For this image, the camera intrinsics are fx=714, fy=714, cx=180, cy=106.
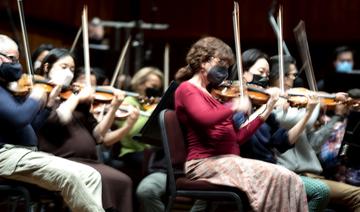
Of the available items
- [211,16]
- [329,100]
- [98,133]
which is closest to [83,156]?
[98,133]

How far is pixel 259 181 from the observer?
3109 mm

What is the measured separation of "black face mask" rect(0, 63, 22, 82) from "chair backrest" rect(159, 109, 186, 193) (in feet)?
2.17

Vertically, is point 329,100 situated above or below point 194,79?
below

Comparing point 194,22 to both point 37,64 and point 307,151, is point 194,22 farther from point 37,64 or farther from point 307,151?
point 307,151

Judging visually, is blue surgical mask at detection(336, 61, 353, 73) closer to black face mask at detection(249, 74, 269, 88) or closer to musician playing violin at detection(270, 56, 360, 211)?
musician playing violin at detection(270, 56, 360, 211)

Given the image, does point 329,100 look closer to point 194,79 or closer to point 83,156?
point 194,79

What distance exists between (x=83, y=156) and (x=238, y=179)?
0.86 meters

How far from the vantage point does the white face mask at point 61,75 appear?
3.61 metres

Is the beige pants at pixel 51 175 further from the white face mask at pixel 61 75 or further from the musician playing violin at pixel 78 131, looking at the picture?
the white face mask at pixel 61 75

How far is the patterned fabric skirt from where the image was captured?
3.09 metres

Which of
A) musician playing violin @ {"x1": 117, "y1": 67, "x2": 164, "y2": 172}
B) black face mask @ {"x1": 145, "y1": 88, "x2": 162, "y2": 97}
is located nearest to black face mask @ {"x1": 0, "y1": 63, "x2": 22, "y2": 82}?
musician playing violin @ {"x1": 117, "y1": 67, "x2": 164, "y2": 172}

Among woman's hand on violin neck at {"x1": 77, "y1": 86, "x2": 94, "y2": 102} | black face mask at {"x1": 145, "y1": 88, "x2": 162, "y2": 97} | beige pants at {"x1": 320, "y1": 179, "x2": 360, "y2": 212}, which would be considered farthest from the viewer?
black face mask at {"x1": 145, "y1": 88, "x2": 162, "y2": 97}

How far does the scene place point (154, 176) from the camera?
414 cm

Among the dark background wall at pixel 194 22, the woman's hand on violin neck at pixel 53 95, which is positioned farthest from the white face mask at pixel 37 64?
the dark background wall at pixel 194 22
